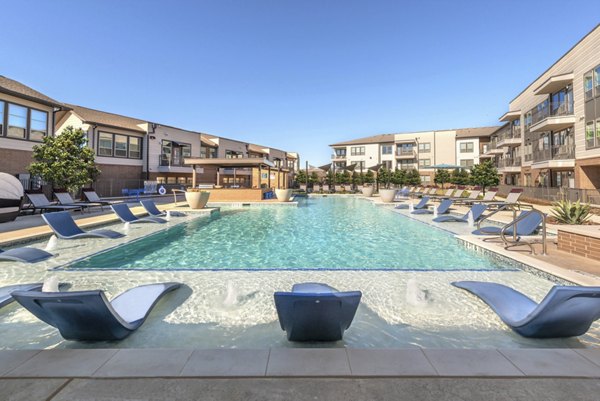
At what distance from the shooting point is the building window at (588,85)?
63.1 ft

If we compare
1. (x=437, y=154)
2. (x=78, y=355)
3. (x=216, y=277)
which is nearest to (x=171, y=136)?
(x=216, y=277)

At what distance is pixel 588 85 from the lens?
19.6 m

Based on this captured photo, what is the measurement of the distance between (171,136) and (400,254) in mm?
34467

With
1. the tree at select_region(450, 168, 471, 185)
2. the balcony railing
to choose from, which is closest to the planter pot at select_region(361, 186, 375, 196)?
the balcony railing

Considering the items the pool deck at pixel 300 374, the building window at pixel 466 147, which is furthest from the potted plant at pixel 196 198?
the building window at pixel 466 147

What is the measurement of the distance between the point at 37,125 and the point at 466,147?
56518 millimetres

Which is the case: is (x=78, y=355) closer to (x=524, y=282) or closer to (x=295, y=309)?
(x=295, y=309)

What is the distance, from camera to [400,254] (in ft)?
25.0

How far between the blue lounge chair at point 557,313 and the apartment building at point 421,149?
44680 mm

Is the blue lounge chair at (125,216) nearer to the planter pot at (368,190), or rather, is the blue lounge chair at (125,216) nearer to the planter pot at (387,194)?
Answer: the planter pot at (387,194)

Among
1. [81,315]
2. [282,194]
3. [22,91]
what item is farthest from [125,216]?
[22,91]

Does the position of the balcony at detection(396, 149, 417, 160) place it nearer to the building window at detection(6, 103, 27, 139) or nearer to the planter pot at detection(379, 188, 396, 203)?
the planter pot at detection(379, 188, 396, 203)

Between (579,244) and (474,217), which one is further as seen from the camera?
(474,217)

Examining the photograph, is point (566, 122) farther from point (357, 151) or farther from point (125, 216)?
point (357, 151)
